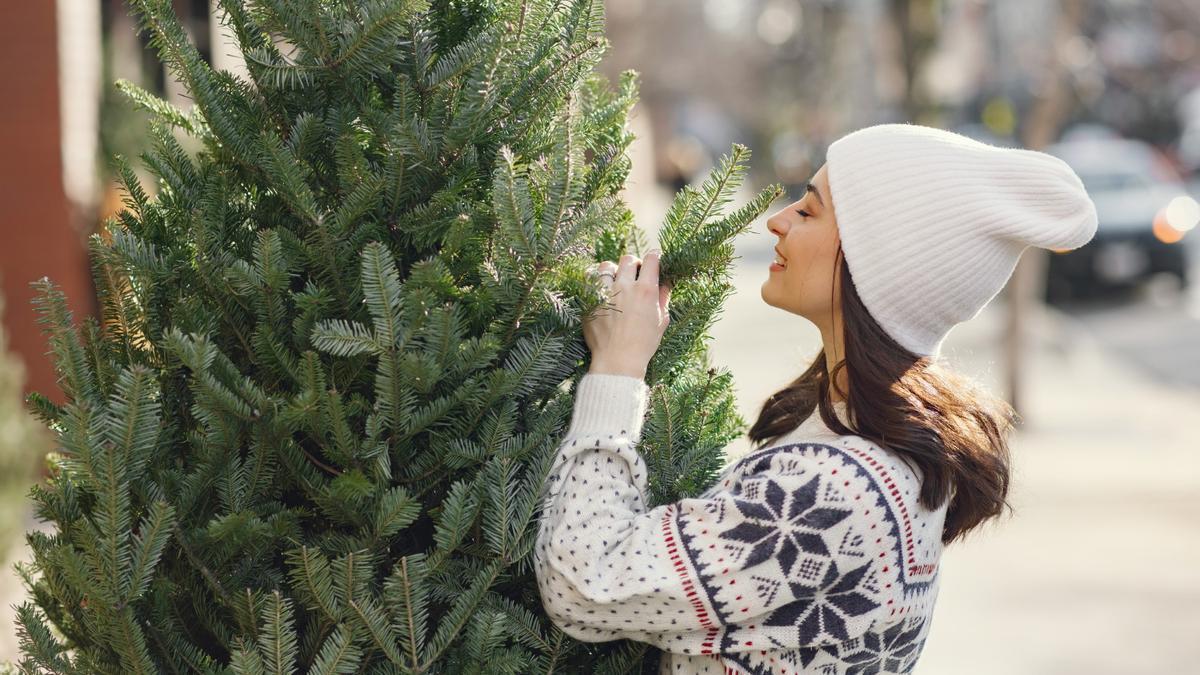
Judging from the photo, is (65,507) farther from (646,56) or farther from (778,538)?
(646,56)

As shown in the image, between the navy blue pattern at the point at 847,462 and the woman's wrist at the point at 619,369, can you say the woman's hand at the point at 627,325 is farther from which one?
the navy blue pattern at the point at 847,462

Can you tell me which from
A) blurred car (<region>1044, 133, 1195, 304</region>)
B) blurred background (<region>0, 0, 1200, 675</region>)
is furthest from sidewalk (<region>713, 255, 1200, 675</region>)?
blurred car (<region>1044, 133, 1195, 304</region>)

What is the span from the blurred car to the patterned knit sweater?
13.1 metres

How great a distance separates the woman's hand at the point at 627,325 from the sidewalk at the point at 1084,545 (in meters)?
0.73

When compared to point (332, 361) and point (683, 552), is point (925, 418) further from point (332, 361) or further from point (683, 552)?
point (332, 361)

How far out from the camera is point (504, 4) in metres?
1.85

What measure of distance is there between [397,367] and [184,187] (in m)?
0.45

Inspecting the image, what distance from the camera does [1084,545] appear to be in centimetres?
698

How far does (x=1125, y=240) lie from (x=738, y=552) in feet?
46.8

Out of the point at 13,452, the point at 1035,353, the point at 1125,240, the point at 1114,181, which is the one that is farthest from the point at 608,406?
the point at 1114,181

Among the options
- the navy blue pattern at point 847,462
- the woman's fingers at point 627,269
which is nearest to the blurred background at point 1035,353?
the woman's fingers at point 627,269

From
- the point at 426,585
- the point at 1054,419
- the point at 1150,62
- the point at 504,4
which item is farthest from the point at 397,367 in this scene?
the point at 1150,62

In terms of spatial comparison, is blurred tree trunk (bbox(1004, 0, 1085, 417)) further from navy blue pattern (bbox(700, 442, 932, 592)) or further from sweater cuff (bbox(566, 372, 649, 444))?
Result: sweater cuff (bbox(566, 372, 649, 444))

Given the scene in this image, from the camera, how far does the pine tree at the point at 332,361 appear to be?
5.15 feet
